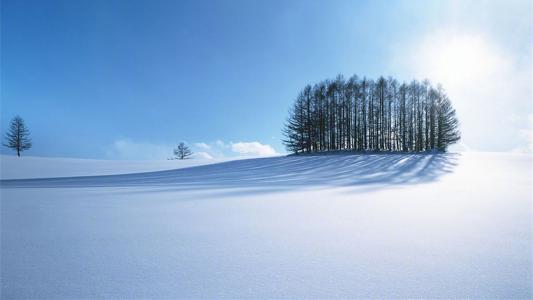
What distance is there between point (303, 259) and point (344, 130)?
2133 centimetres

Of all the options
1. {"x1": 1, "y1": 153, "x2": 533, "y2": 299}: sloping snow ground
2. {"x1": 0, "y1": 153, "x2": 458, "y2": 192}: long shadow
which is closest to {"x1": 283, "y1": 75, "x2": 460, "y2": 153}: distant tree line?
{"x1": 0, "y1": 153, "x2": 458, "y2": 192}: long shadow

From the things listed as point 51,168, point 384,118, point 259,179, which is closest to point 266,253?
point 259,179

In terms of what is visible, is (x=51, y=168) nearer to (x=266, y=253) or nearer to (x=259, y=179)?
(x=259, y=179)

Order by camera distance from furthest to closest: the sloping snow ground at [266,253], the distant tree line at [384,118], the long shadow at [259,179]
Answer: the distant tree line at [384,118] < the long shadow at [259,179] < the sloping snow ground at [266,253]

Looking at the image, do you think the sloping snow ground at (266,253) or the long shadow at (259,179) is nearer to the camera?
the sloping snow ground at (266,253)

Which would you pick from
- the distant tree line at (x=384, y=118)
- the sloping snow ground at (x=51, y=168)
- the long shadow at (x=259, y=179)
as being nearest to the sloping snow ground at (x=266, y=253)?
the long shadow at (x=259, y=179)

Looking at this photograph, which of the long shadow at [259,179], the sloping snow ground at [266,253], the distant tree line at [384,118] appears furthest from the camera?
the distant tree line at [384,118]

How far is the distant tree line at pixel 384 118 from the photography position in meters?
20.1

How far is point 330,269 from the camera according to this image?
99 centimetres

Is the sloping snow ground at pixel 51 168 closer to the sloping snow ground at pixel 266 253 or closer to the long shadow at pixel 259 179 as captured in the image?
the long shadow at pixel 259 179

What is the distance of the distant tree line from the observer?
791 inches

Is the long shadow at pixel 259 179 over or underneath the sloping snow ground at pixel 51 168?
underneath

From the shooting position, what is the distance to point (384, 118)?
20344mm

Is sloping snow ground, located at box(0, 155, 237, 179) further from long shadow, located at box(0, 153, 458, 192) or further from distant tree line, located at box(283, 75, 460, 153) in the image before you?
distant tree line, located at box(283, 75, 460, 153)
